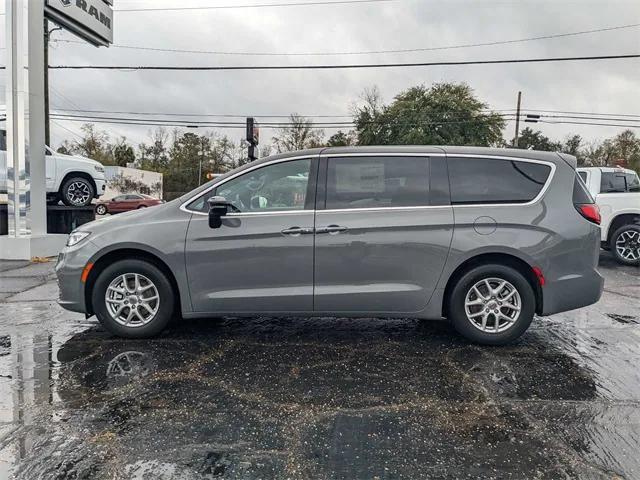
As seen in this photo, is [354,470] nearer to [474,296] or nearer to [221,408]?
[221,408]

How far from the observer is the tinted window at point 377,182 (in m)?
4.43

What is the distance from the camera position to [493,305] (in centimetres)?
441

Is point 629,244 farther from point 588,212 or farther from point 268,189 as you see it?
point 268,189

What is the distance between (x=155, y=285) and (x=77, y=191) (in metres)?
9.18

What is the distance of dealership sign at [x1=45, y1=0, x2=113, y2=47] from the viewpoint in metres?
10.3

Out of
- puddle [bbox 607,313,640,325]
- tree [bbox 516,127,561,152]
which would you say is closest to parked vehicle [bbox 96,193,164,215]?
puddle [bbox 607,313,640,325]

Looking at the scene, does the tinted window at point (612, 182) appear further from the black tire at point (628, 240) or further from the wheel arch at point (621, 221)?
the black tire at point (628, 240)

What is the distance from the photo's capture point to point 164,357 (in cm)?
418

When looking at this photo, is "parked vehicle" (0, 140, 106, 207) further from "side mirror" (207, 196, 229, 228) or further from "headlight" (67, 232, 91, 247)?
"side mirror" (207, 196, 229, 228)

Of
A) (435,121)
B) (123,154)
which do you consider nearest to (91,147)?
(123,154)

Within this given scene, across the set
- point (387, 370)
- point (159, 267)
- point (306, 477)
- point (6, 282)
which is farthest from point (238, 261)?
point (6, 282)

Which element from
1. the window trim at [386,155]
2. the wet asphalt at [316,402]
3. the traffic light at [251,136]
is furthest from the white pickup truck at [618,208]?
the traffic light at [251,136]

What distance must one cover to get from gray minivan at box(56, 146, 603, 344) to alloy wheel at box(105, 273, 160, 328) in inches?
0.5

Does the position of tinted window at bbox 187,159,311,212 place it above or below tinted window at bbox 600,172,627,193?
below
